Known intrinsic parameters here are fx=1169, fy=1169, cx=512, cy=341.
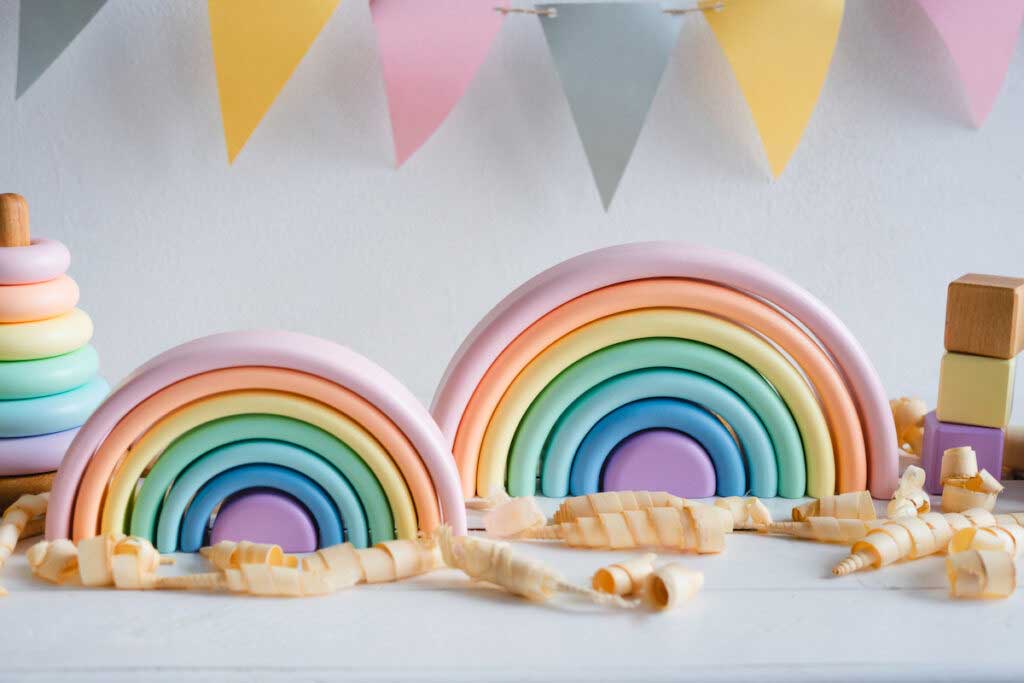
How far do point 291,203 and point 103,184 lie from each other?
0.22 metres

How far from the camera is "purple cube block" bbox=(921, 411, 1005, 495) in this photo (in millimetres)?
1008

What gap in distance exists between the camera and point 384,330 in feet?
4.88

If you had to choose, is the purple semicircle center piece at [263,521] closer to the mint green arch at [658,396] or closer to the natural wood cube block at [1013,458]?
the mint green arch at [658,396]

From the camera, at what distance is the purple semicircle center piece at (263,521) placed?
86 cm

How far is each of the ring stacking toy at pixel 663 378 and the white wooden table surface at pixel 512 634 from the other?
15 cm

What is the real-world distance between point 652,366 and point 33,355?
50cm

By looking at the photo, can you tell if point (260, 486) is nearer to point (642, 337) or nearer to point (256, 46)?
point (642, 337)

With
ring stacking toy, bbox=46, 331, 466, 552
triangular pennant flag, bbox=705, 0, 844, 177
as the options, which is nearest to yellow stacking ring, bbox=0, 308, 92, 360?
ring stacking toy, bbox=46, 331, 466, 552

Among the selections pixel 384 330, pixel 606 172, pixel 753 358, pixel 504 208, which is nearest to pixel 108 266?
pixel 384 330

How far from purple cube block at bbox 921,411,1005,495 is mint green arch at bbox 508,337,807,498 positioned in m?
0.13

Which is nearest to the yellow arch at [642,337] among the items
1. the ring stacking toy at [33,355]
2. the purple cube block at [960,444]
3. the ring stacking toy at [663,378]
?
the ring stacking toy at [663,378]

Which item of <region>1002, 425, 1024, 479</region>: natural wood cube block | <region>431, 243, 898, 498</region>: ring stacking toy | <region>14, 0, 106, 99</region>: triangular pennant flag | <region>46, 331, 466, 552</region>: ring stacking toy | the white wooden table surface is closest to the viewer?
the white wooden table surface

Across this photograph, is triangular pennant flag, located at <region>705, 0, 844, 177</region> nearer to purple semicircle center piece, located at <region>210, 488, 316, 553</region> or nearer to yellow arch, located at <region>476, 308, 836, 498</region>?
yellow arch, located at <region>476, 308, 836, 498</region>

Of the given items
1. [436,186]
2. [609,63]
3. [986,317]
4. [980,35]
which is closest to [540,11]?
[609,63]
